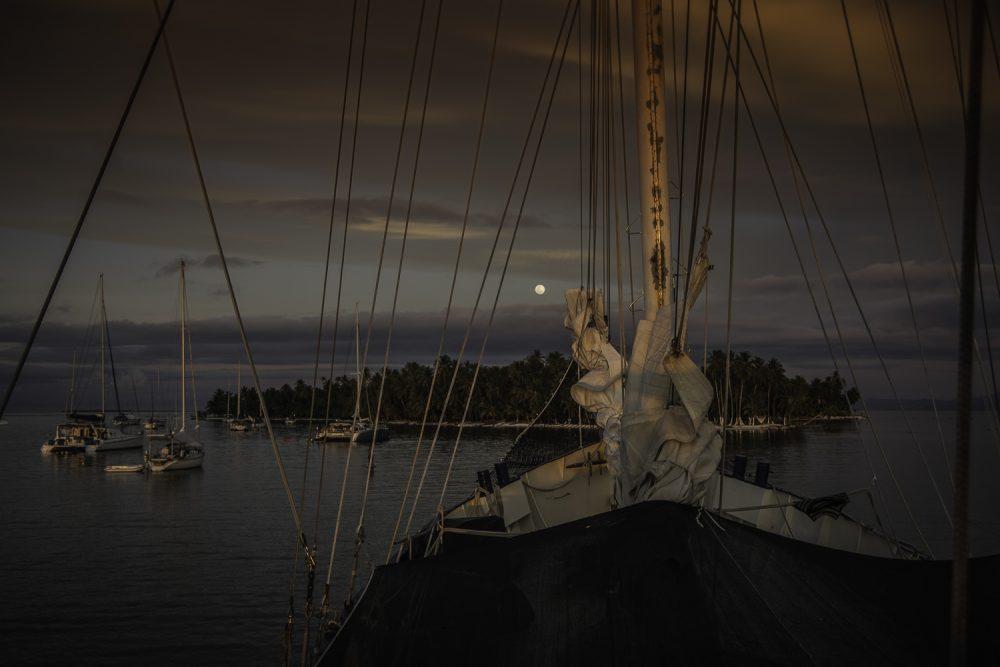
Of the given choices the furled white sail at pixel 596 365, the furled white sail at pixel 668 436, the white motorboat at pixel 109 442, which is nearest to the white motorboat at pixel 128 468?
the white motorboat at pixel 109 442

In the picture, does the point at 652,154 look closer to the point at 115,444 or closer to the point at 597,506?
the point at 597,506

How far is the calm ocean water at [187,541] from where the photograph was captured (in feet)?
73.5

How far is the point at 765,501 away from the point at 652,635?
1019 cm

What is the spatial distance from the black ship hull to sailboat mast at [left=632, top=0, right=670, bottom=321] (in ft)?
14.6

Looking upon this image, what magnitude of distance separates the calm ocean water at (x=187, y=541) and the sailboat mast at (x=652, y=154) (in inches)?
197

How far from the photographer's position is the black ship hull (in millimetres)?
5930

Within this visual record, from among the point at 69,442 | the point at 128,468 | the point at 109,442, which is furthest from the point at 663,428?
the point at 69,442

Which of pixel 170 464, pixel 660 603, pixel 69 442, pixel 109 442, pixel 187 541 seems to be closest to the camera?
pixel 660 603

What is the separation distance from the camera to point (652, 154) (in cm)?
1161

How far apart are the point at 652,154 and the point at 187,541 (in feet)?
99.1

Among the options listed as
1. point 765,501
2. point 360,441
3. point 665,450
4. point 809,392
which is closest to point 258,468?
point 360,441

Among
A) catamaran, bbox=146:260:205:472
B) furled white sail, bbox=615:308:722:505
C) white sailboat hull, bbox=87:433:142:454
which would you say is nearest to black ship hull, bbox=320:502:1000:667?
furled white sail, bbox=615:308:722:505

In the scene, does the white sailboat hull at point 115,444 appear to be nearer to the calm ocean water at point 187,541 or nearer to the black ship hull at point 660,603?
the calm ocean water at point 187,541

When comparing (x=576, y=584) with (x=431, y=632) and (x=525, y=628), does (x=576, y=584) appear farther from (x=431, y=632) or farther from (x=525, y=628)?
(x=431, y=632)
